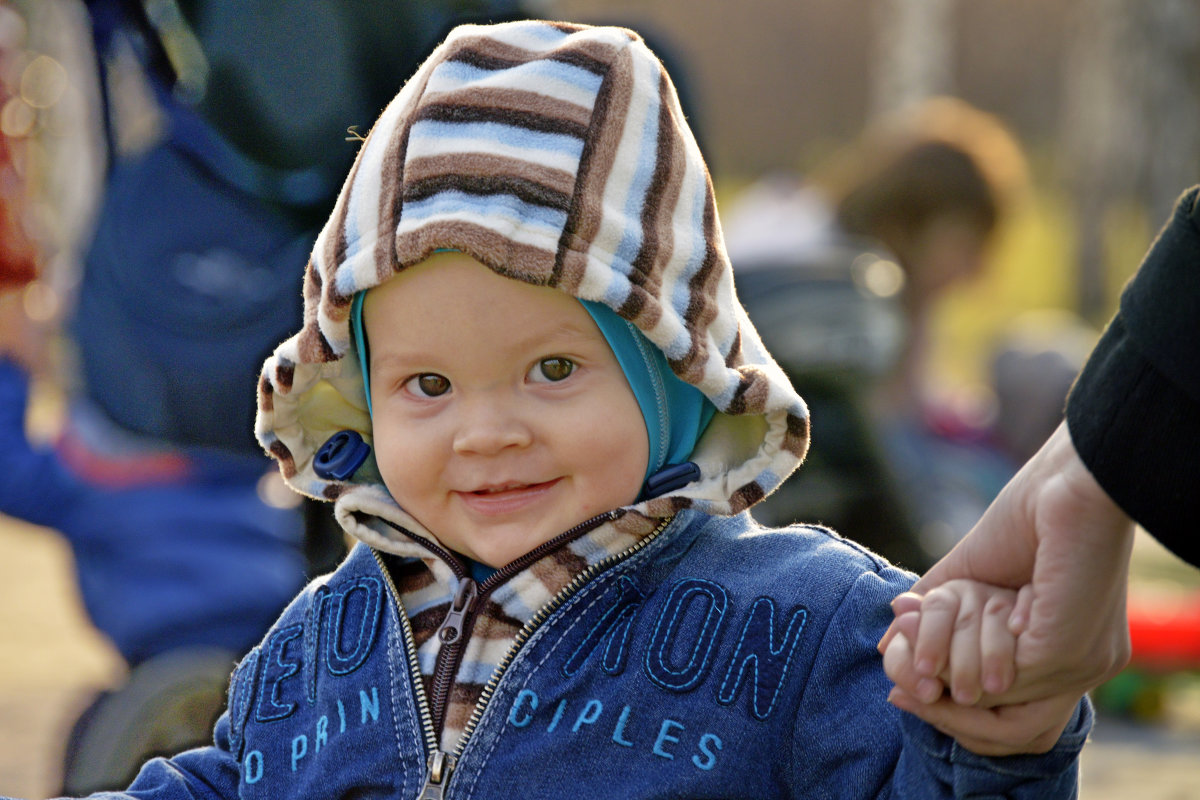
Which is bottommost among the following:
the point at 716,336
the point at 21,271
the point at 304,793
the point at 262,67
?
the point at 21,271

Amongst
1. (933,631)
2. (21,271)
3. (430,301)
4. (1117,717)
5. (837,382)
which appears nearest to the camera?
(933,631)

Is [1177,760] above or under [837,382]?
under

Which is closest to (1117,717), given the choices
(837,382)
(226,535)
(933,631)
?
(837,382)

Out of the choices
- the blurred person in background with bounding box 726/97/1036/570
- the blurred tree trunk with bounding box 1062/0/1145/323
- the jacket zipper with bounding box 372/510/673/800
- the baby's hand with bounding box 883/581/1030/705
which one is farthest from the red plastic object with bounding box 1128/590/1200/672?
the blurred tree trunk with bounding box 1062/0/1145/323

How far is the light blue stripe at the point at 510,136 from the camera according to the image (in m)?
1.49

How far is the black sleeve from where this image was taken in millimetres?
953

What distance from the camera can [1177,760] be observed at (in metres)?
3.97

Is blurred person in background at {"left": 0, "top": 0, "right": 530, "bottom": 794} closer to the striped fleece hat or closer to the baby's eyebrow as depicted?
the striped fleece hat

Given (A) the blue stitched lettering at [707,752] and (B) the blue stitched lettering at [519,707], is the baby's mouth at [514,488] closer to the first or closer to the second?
(B) the blue stitched lettering at [519,707]

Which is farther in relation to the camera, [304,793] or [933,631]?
[304,793]

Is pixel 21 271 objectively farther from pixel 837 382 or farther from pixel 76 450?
pixel 837 382

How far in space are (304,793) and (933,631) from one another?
77 centimetres

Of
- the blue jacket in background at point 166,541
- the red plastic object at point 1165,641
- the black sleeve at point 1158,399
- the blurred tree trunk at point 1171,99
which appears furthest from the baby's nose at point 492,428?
the blurred tree trunk at point 1171,99

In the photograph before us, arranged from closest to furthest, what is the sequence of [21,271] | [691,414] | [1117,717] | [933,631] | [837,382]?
1. [933,631]
2. [691,414]
3. [21,271]
4. [837,382]
5. [1117,717]
